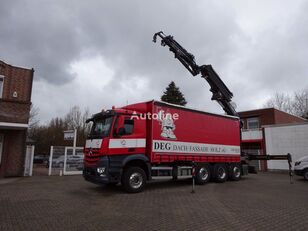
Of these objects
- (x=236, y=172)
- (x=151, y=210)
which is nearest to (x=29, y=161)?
(x=151, y=210)

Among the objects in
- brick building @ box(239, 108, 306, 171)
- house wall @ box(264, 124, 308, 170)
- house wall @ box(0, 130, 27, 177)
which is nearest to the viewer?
house wall @ box(0, 130, 27, 177)

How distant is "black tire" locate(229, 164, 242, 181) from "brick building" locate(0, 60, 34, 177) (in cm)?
1234

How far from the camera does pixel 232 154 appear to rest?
51.3 feet

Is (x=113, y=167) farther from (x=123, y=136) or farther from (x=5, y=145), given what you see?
(x=5, y=145)

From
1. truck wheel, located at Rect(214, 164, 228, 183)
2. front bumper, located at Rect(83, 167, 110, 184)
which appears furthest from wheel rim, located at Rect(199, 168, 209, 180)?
front bumper, located at Rect(83, 167, 110, 184)

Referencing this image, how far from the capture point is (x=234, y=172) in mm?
15734

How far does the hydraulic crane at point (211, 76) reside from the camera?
15734 mm

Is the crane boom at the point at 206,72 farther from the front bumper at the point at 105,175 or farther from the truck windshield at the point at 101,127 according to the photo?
the front bumper at the point at 105,175

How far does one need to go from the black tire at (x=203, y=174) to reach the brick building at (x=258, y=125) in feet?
44.2

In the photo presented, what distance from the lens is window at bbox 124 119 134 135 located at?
1086cm

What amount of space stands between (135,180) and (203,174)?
172 inches

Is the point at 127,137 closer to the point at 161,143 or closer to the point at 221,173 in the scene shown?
the point at 161,143

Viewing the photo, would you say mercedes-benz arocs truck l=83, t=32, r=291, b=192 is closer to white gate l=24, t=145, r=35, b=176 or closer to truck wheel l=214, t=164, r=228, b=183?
truck wheel l=214, t=164, r=228, b=183

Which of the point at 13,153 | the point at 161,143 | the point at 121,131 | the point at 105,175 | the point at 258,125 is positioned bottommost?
the point at 105,175
